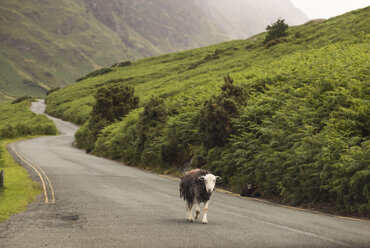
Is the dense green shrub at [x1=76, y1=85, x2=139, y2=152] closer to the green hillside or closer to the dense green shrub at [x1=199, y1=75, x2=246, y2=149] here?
the green hillside

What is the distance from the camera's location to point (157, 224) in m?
10.1

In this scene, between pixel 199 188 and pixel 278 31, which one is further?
pixel 278 31

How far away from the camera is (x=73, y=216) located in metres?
11.4

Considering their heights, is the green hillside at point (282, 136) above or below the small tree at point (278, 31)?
below

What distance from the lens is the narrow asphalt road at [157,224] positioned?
830cm

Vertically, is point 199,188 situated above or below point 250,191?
above

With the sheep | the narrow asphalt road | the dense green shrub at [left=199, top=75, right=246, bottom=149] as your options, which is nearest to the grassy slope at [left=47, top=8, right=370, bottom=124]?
the dense green shrub at [left=199, top=75, right=246, bottom=149]

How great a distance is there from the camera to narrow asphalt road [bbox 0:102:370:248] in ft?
27.2

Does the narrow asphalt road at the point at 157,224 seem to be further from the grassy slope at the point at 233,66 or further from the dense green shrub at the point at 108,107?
the dense green shrub at the point at 108,107

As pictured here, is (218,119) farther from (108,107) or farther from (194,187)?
(108,107)

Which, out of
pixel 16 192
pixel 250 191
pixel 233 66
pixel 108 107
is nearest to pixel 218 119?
pixel 250 191

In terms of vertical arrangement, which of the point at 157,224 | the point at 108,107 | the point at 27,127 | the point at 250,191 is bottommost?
the point at 157,224

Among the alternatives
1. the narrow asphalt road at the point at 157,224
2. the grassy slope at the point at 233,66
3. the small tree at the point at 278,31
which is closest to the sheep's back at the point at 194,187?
the narrow asphalt road at the point at 157,224

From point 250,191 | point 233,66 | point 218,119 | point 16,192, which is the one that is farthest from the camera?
point 233,66
